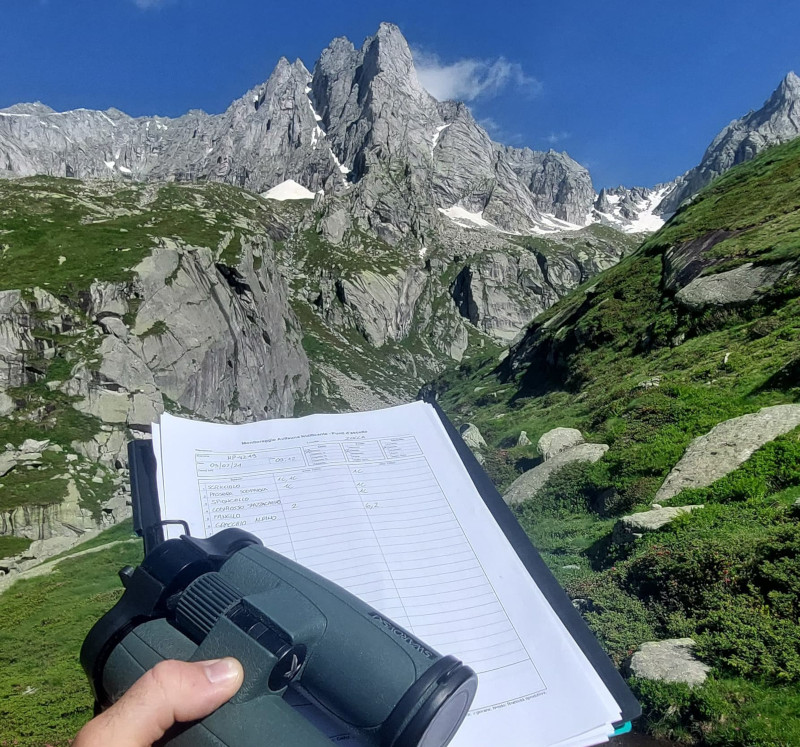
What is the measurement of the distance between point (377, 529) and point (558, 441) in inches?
429

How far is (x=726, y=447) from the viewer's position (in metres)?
9.17

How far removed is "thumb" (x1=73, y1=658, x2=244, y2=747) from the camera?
6.23 ft

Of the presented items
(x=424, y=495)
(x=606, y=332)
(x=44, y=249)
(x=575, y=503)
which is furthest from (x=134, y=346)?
(x=424, y=495)

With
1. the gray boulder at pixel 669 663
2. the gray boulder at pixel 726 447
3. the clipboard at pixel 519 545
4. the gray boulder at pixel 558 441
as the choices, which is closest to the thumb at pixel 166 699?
the clipboard at pixel 519 545

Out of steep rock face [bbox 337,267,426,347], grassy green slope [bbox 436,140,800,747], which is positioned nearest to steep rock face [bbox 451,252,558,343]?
steep rock face [bbox 337,267,426,347]

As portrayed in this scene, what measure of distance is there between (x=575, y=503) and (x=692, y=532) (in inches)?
132

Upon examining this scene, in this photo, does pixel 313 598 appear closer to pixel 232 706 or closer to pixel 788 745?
pixel 232 706

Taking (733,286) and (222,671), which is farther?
(733,286)

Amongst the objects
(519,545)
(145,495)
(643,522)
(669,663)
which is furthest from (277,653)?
(643,522)

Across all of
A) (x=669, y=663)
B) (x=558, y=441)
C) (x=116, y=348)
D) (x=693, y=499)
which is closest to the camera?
(x=669, y=663)

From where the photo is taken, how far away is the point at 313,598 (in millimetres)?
2164

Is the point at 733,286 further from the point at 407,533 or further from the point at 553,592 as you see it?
the point at 407,533

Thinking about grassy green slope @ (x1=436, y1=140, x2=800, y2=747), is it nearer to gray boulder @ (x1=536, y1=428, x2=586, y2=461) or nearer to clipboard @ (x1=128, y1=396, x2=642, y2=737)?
gray boulder @ (x1=536, y1=428, x2=586, y2=461)

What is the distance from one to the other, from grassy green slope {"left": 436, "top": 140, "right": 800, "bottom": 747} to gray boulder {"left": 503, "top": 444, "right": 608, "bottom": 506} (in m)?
0.35
